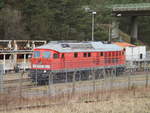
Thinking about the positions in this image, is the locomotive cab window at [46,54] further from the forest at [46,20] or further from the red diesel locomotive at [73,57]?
the forest at [46,20]

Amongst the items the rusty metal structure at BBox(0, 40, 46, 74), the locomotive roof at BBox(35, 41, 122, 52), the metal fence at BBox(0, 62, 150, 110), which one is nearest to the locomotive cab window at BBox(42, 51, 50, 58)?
the locomotive roof at BBox(35, 41, 122, 52)

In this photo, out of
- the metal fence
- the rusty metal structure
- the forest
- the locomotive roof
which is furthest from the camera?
the forest

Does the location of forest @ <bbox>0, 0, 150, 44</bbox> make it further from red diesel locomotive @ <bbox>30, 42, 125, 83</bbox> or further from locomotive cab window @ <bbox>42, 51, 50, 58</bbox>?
locomotive cab window @ <bbox>42, 51, 50, 58</bbox>

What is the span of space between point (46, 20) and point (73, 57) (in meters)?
24.2

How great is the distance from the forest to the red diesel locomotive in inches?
785

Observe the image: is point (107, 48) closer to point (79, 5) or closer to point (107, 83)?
point (107, 83)

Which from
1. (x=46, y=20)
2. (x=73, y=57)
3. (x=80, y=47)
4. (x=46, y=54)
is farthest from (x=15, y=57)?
(x=46, y=20)

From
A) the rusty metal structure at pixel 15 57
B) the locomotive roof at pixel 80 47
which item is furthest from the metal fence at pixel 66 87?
the rusty metal structure at pixel 15 57

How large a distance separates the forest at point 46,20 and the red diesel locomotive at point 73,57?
19.9 m

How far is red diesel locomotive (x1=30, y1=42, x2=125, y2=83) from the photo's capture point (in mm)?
24609

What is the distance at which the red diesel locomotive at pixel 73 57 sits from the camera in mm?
24609

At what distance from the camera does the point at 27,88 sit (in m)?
18.6

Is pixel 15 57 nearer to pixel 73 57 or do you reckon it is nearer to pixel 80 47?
pixel 80 47

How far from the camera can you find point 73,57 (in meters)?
27.6
